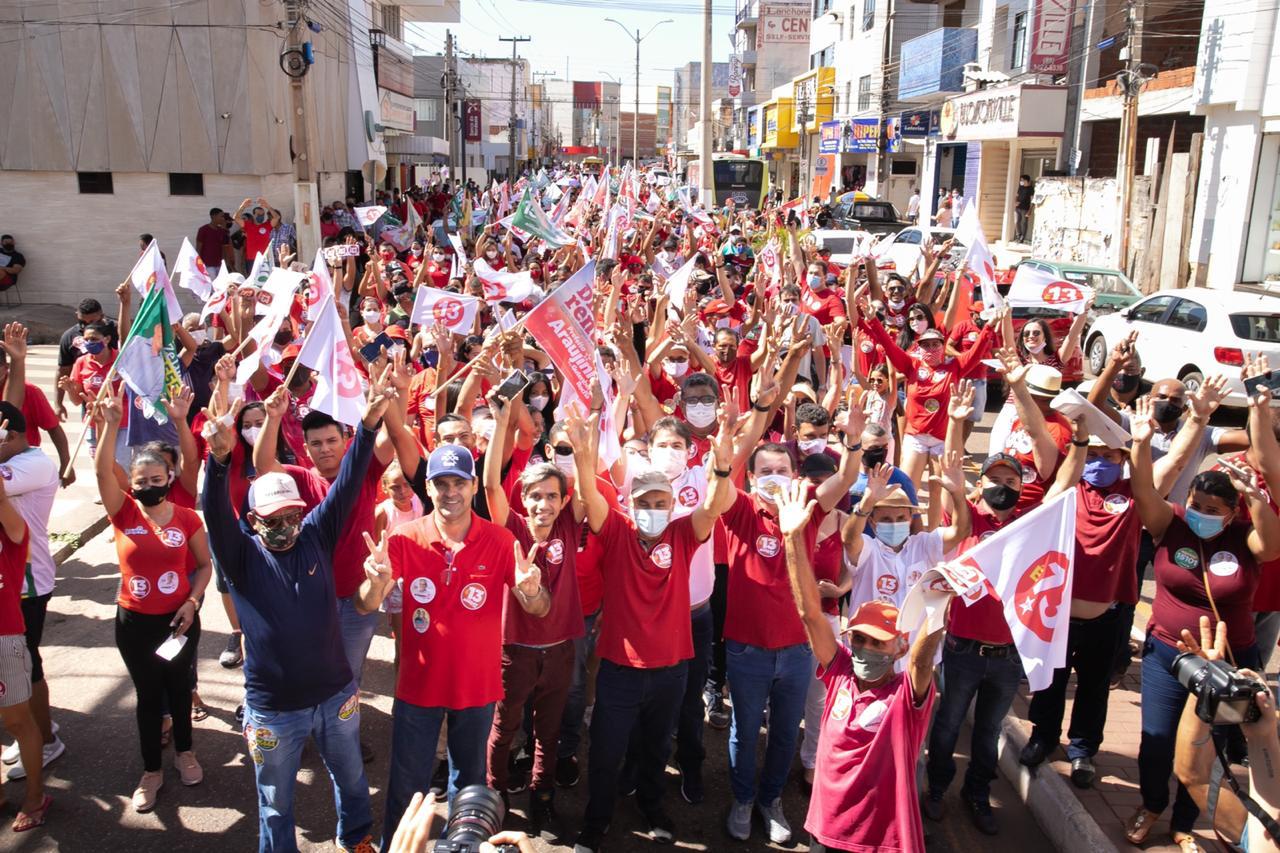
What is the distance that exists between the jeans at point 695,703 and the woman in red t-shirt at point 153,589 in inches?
89.7

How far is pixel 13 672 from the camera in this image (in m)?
4.30

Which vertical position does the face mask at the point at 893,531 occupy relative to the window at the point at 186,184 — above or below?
below

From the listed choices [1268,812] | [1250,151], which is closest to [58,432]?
[1268,812]

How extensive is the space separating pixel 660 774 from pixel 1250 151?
21.3 meters

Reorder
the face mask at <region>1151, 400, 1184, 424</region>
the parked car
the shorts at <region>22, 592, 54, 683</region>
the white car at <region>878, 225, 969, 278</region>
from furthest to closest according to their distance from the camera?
the white car at <region>878, 225, 969, 278</region> < the parked car < the face mask at <region>1151, 400, 1184, 424</region> < the shorts at <region>22, 592, 54, 683</region>

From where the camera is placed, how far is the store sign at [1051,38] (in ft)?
92.2

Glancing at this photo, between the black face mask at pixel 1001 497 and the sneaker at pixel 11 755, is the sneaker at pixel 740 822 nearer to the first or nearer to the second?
the black face mask at pixel 1001 497

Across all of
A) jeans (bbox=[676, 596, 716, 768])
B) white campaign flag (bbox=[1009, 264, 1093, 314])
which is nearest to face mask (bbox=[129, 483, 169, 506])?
Answer: jeans (bbox=[676, 596, 716, 768])

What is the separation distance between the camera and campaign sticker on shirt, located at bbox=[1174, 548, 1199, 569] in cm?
436

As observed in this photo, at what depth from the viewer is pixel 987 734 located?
465cm

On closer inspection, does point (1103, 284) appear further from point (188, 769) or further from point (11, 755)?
point (11, 755)

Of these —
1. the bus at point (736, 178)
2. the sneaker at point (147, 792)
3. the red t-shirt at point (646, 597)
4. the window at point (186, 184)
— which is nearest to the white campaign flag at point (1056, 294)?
the red t-shirt at point (646, 597)

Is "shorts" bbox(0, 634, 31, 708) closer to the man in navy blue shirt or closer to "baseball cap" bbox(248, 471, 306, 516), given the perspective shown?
the man in navy blue shirt

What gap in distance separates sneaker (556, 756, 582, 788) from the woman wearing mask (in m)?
2.49
